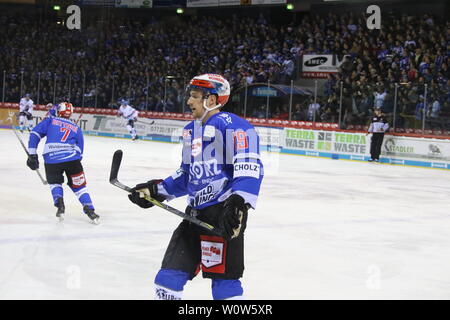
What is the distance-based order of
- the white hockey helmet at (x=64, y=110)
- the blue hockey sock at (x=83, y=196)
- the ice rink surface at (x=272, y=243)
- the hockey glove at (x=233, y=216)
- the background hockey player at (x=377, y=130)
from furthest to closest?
the background hockey player at (x=377, y=130) → the white hockey helmet at (x=64, y=110) → the blue hockey sock at (x=83, y=196) → the ice rink surface at (x=272, y=243) → the hockey glove at (x=233, y=216)

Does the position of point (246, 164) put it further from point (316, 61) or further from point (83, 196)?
point (316, 61)

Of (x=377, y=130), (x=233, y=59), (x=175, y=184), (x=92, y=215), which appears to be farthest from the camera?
(x=233, y=59)

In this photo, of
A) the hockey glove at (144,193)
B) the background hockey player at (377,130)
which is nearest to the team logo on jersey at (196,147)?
the hockey glove at (144,193)

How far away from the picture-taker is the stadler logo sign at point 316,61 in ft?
79.0

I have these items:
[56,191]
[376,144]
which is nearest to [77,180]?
[56,191]

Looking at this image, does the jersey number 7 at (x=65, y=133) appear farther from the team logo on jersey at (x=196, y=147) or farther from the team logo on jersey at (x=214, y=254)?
the team logo on jersey at (x=214, y=254)

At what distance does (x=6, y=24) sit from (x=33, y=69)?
19.0ft

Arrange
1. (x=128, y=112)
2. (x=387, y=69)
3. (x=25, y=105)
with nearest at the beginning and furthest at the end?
(x=387, y=69), (x=128, y=112), (x=25, y=105)

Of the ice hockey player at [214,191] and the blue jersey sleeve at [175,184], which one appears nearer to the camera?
the ice hockey player at [214,191]

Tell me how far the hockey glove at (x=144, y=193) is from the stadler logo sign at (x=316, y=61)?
67.8 ft

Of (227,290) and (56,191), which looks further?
(56,191)

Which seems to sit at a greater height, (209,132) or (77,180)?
(209,132)

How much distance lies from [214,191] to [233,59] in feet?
76.0

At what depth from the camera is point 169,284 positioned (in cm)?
357
